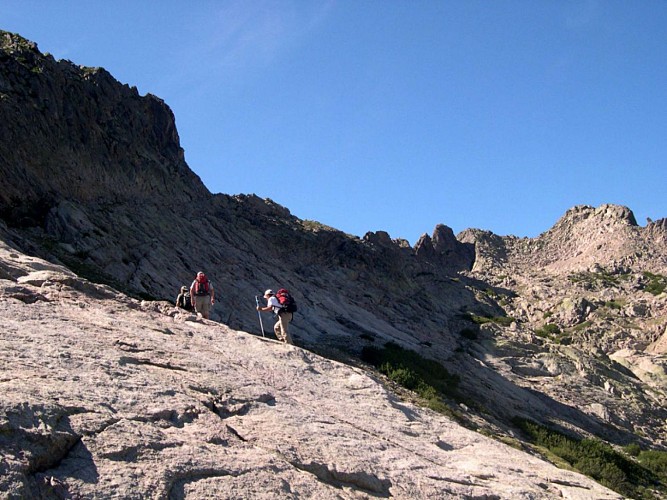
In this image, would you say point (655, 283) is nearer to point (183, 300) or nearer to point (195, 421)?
point (183, 300)

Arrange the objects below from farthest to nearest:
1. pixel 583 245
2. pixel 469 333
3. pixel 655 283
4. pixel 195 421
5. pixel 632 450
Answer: pixel 583 245, pixel 655 283, pixel 469 333, pixel 632 450, pixel 195 421

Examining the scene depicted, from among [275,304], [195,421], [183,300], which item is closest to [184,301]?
[183,300]

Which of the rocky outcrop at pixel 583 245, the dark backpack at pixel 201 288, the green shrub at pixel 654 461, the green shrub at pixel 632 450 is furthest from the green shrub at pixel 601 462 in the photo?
the rocky outcrop at pixel 583 245

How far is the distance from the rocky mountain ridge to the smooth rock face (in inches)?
415

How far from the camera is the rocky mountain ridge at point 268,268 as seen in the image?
91.9ft

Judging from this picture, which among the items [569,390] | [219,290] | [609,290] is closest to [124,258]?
[219,290]

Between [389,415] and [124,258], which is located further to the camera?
[124,258]

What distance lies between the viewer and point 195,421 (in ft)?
29.6

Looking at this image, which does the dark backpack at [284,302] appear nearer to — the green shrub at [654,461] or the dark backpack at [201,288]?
the dark backpack at [201,288]

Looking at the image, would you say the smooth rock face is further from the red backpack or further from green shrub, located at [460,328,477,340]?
green shrub, located at [460,328,477,340]

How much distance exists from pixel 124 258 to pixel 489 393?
1875 centimetres

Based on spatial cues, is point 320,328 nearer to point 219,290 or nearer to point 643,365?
point 219,290

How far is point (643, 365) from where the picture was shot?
165 ft

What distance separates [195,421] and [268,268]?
1236 inches
